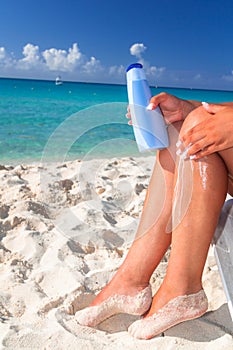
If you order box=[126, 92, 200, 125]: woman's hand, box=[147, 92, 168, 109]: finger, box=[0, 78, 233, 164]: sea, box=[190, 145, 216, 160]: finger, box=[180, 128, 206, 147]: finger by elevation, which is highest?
box=[147, 92, 168, 109]: finger

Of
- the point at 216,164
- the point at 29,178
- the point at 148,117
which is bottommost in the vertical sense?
the point at 29,178

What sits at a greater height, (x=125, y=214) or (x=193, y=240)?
(x=193, y=240)

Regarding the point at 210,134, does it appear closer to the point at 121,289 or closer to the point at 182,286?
the point at 182,286

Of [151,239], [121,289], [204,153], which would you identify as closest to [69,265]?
[121,289]

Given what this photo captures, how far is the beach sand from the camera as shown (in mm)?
1451

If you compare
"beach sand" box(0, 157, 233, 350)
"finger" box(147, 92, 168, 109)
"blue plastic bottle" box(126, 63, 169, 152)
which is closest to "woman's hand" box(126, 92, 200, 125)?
"finger" box(147, 92, 168, 109)

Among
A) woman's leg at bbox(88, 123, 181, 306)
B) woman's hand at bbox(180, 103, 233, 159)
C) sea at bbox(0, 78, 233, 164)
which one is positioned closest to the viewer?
woman's hand at bbox(180, 103, 233, 159)

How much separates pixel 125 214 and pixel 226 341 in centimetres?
129

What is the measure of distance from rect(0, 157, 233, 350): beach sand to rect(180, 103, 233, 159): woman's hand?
60cm

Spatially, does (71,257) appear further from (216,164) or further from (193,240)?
(216,164)

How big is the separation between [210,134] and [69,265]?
911 mm

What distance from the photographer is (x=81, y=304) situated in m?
1.70

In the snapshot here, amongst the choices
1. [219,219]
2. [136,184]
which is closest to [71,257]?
[219,219]

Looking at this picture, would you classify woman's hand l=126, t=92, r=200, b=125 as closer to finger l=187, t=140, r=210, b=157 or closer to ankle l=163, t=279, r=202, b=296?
finger l=187, t=140, r=210, b=157
